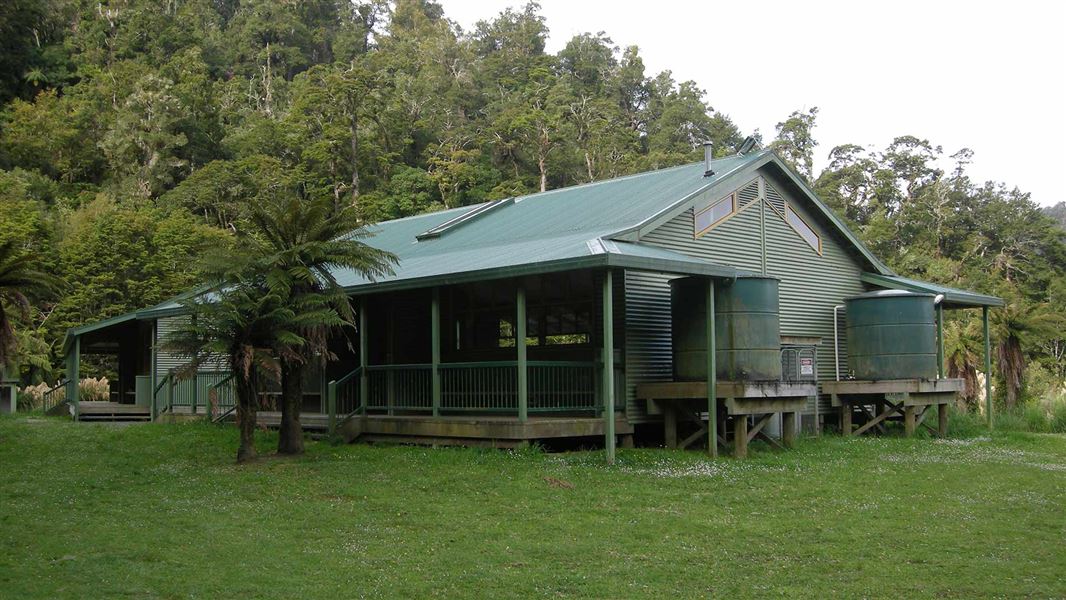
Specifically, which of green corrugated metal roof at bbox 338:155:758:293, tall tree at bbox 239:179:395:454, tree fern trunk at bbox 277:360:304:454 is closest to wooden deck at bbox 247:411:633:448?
tree fern trunk at bbox 277:360:304:454

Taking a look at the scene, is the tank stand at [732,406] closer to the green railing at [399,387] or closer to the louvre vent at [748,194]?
the green railing at [399,387]

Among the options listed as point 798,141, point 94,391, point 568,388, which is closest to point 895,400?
point 568,388

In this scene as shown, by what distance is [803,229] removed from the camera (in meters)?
22.6

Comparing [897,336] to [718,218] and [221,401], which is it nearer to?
[718,218]

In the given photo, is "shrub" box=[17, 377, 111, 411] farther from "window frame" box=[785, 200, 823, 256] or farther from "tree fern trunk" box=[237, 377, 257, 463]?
"window frame" box=[785, 200, 823, 256]

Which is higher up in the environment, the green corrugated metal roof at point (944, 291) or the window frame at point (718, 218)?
the window frame at point (718, 218)

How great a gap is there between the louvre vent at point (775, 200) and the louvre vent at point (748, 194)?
405 millimetres

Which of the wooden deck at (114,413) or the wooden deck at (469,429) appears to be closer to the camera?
the wooden deck at (469,429)

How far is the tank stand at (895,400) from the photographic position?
69.8 ft

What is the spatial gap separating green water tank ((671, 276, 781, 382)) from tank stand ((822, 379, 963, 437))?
436 centimetres

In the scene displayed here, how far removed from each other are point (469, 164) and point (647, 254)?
47.6 meters

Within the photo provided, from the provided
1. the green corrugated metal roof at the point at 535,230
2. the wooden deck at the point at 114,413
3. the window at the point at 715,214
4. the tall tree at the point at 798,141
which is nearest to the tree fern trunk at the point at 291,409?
the green corrugated metal roof at the point at 535,230

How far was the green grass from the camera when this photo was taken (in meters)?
9.13

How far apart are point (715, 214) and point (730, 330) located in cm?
365
